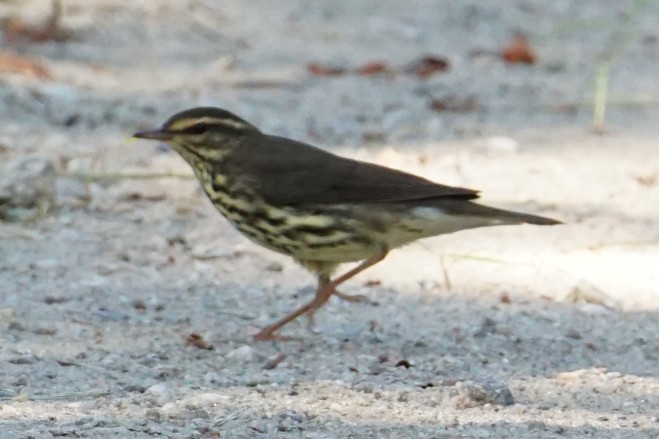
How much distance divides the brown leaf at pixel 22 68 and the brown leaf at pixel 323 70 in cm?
190

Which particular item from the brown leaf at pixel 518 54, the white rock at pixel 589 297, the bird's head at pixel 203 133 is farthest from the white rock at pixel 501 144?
the bird's head at pixel 203 133

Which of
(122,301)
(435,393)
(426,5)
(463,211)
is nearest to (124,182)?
(122,301)

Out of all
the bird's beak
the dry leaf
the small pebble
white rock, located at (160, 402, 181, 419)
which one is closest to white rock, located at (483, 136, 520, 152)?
the bird's beak

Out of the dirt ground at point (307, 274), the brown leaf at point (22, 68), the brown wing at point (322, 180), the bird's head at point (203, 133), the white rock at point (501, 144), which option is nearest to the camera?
the dirt ground at point (307, 274)

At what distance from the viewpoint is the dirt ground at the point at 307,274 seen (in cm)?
519

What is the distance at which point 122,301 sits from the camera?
6.50 metres

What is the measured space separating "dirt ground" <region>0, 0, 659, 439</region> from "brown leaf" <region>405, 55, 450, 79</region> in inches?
5.1

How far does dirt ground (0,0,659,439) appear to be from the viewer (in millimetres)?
5191

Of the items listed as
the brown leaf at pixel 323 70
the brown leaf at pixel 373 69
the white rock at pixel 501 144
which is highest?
the brown leaf at pixel 373 69

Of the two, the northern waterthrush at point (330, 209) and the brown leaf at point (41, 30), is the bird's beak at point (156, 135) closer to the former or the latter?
the northern waterthrush at point (330, 209)

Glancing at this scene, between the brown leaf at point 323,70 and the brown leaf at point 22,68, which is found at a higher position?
the brown leaf at point 323,70

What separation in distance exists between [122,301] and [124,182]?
194 centimetres

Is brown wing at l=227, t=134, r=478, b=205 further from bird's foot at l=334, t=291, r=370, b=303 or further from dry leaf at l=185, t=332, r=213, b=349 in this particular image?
dry leaf at l=185, t=332, r=213, b=349

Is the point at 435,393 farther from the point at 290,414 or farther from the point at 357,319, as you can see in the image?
the point at 357,319
